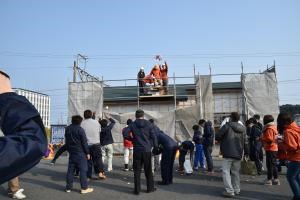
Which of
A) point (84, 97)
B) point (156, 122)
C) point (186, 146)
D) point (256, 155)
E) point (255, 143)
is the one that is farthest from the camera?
point (84, 97)

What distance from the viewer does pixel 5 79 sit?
4.27 ft

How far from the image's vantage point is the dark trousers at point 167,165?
8.81 m

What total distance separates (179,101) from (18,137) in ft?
57.0

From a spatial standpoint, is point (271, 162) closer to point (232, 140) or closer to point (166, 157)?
point (232, 140)

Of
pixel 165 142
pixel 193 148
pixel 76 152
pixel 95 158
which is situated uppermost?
pixel 165 142

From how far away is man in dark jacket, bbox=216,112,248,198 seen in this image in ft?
24.0

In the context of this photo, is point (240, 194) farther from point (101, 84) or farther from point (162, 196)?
point (101, 84)

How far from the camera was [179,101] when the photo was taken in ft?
60.5

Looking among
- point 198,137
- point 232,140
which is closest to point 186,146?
point 198,137

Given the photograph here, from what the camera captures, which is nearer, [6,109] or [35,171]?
[6,109]

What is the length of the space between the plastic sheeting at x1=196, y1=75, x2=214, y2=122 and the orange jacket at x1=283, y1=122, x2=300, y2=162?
967 cm

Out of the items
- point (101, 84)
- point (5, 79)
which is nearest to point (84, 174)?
point (5, 79)

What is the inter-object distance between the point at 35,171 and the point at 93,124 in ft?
11.3

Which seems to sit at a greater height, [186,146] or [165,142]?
[165,142]
